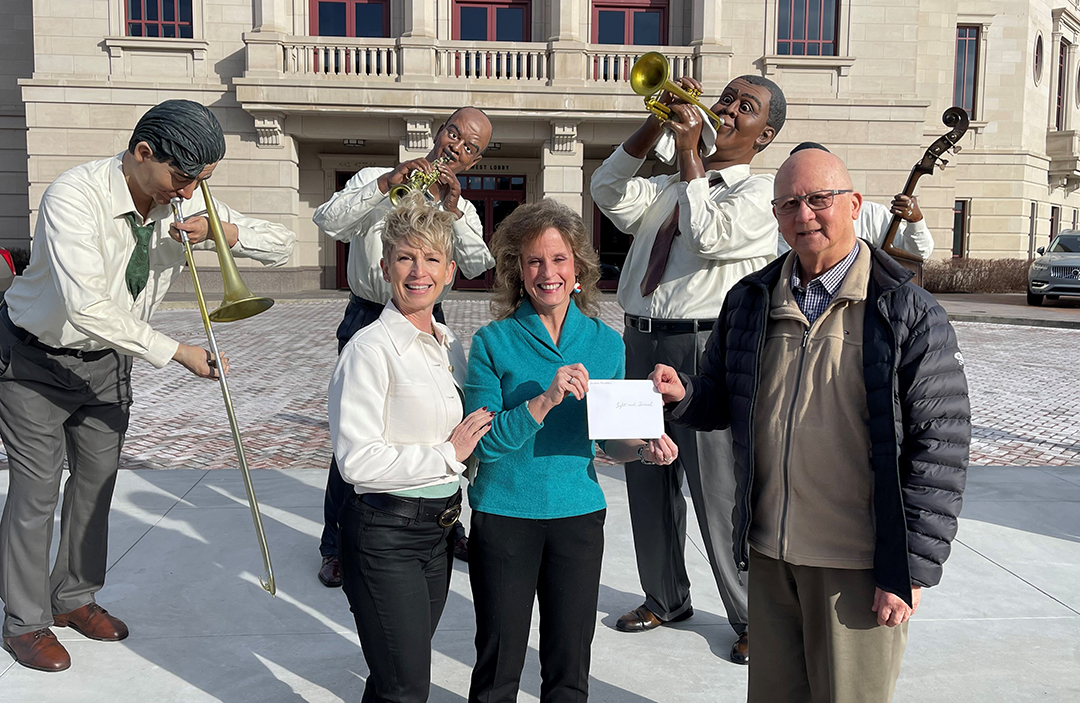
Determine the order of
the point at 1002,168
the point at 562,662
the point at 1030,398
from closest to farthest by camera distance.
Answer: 1. the point at 562,662
2. the point at 1030,398
3. the point at 1002,168

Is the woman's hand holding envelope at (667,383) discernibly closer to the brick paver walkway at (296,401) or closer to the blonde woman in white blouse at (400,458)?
the blonde woman in white blouse at (400,458)

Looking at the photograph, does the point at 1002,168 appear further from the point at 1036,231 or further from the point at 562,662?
the point at 562,662

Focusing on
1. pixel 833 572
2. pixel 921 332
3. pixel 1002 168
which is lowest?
pixel 833 572

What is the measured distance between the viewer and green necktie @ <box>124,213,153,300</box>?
3.52m

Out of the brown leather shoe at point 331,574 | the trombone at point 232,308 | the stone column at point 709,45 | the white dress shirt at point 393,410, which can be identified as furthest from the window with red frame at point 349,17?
the white dress shirt at point 393,410

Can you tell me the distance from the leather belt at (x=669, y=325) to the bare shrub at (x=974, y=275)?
82.5 feet

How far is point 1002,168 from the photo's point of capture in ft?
107

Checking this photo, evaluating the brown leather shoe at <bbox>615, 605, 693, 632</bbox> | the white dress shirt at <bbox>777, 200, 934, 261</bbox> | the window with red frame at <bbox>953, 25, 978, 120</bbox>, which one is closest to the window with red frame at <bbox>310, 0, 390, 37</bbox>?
the window with red frame at <bbox>953, 25, 978, 120</bbox>

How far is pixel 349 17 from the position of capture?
24.8 metres

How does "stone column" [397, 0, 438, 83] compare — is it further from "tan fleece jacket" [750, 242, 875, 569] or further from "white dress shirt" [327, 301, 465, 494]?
"tan fleece jacket" [750, 242, 875, 569]

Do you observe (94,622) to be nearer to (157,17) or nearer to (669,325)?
(669,325)

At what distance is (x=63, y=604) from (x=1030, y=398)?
1004cm

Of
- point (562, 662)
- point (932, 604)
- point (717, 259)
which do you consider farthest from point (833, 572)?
point (932, 604)

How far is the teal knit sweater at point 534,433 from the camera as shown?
271cm
